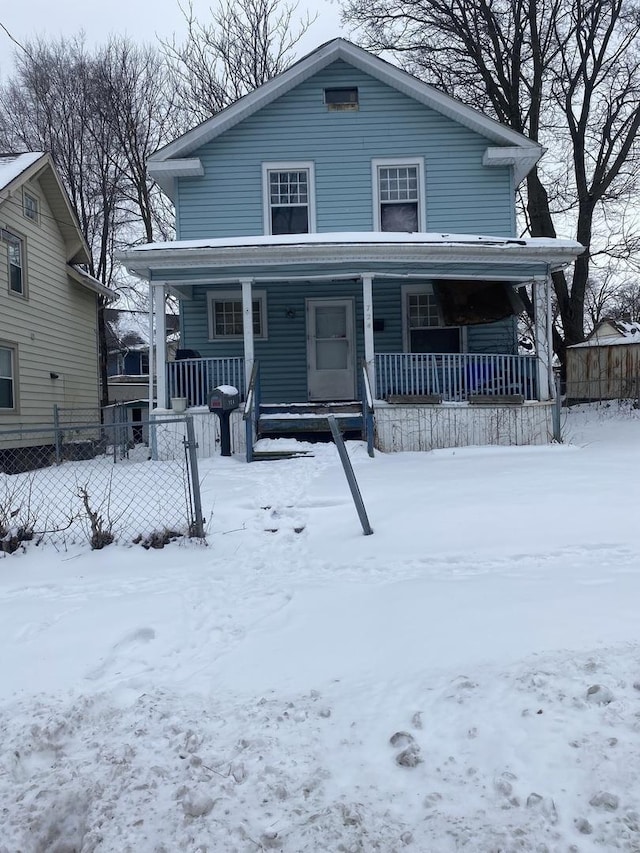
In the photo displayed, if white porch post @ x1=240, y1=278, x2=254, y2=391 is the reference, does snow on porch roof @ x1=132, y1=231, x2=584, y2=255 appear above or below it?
above

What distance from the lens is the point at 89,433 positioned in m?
17.8

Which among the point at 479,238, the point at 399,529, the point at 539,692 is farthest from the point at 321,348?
the point at 539,692

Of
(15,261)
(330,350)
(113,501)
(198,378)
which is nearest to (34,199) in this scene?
(15,261)

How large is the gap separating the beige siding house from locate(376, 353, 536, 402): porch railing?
8380 mm

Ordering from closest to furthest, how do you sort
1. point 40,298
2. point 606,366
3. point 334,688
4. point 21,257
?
point 334,688 → point 21,257 → point 40,298 → point 606,366

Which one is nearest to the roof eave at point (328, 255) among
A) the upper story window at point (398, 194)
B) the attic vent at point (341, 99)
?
the upper story window at point (398, 194)

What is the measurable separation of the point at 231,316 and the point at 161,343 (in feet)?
9.03

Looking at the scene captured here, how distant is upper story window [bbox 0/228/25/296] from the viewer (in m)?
14.1

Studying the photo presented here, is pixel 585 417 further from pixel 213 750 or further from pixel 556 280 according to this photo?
pixel 213 750

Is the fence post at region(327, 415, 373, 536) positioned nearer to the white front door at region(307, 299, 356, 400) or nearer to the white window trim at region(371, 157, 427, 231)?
the white front door at region(307, 299, 356, 400)

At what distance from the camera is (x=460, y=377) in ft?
36.2

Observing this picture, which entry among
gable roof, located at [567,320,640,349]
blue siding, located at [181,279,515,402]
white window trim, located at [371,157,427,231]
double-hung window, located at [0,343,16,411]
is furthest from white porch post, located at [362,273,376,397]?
gable roof, located at [567,320,640,349]

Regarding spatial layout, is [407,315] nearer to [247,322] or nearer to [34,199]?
[247,322]

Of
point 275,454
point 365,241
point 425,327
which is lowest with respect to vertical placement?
point 275,454
